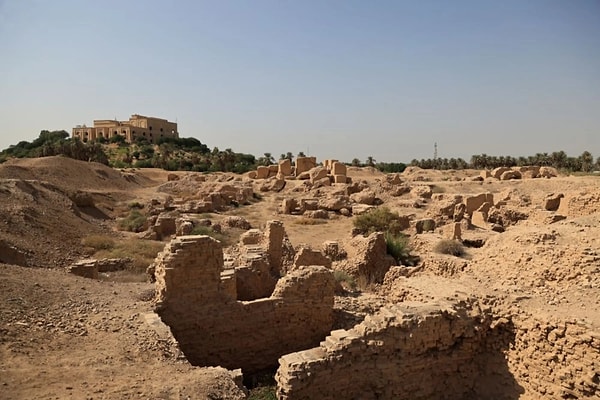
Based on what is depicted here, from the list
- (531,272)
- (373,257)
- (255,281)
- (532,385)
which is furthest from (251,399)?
(373,257)

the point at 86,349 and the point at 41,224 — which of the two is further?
the point at 41,224

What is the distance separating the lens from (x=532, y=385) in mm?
6160

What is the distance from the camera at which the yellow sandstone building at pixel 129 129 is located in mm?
71688

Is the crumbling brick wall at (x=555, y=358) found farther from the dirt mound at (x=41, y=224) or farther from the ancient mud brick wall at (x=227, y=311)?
the dirt mound at (x=41, y=224)

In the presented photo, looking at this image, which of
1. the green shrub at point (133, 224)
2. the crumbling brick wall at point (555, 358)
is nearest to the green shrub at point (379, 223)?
the green shrub at point (133, 224)

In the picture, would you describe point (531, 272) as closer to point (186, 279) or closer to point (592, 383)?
point (592, 383)

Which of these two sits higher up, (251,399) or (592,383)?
(592,383)

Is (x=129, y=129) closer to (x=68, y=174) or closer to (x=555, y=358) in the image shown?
(x=68, y=174)

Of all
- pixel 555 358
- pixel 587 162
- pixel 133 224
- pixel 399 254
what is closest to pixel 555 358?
pixel 555 358

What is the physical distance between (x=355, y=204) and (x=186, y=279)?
1933 centimetres

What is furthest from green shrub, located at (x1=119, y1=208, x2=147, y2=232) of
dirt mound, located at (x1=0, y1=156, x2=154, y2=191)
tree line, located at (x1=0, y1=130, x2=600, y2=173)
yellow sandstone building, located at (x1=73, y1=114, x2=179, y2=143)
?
yellow sandstone building, located at (x1=73, y1=114, x2=179, y2=143)

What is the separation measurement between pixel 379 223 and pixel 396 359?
444 inches

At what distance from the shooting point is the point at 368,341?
244 inches

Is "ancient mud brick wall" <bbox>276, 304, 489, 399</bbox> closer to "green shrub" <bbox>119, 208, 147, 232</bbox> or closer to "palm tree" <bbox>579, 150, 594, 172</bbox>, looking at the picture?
"green shrub" <bbox>119, 208, 147, 232</bbox>
